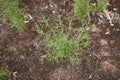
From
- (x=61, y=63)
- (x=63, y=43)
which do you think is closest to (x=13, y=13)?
(x=63, y=43)

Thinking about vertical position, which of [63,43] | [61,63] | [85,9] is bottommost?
[61,63]

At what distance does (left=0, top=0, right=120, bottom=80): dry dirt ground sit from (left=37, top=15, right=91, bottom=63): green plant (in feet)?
0.27

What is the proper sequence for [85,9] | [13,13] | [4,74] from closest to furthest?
1. [4,74]
2. [13,13]
3. [85,9]

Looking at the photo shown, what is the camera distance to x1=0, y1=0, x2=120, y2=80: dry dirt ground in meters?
3.22

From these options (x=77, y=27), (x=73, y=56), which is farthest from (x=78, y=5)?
(x=73, y=56)

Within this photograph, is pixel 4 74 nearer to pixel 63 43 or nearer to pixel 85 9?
pixel 63 43

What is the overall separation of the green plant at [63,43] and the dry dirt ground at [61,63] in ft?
0.27

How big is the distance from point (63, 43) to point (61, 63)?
299 millimetres

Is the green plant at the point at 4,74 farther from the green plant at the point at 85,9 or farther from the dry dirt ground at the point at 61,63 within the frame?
the green plant at the point at 85,9

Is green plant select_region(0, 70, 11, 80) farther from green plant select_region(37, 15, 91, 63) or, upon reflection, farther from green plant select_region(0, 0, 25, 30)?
green plant select_region(0, 0, 25, 30)

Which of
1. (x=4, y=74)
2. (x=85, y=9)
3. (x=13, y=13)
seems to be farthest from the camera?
(x=85, y=9)

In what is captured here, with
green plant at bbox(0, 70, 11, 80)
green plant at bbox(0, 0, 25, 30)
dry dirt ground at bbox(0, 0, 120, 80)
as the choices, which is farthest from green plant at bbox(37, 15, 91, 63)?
green plant at bbox(0, 70, 11, 80)

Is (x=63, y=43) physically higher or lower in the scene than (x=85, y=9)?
lower

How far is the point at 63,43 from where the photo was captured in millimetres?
3156
